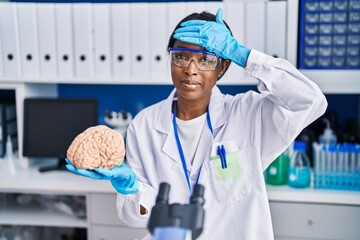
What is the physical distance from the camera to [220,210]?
1.32m

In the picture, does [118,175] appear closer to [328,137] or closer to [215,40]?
[215,40]

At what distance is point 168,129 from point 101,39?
0.86 m

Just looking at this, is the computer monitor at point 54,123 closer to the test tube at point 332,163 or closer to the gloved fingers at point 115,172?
the gloved fingers at point 115,172

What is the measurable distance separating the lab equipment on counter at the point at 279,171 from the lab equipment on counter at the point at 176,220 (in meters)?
1.29

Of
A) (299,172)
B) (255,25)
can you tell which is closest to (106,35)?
(255,25)

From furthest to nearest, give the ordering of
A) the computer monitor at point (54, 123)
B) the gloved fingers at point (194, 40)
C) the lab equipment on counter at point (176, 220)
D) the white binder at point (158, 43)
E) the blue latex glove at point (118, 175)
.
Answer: the computer monitor at point (54, 123), the white binder at point (158, 43), the gloved fingers at point (194, 40), the blue latex glove at point (118, 175), the lab equipment on counter at point (176, 220)

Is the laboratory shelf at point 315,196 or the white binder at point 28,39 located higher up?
the white binder at point 28,39

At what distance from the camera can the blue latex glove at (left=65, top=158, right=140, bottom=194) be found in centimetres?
107

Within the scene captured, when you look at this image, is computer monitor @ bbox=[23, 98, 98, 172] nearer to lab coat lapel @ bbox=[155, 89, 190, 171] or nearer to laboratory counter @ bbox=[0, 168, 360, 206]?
laboratory counter @ bbox=[0, 168, 360, 206]

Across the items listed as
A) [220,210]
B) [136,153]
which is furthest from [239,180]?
[136,153]

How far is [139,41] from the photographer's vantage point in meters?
2.01

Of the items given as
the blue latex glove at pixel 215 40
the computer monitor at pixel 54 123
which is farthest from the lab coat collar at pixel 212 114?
the computer monitor at pixel 54 123

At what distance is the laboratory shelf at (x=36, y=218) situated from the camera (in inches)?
79.7

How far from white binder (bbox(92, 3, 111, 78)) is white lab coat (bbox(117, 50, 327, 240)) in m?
0.73
